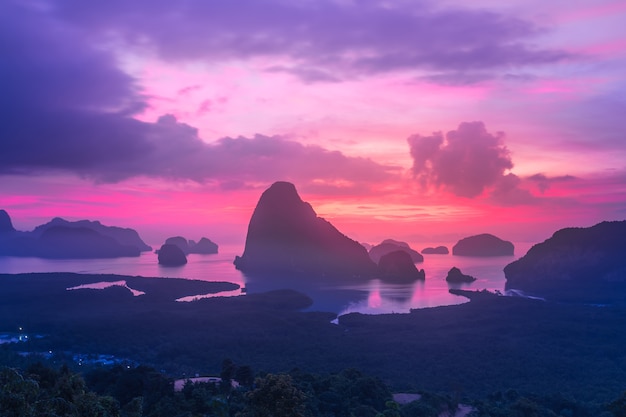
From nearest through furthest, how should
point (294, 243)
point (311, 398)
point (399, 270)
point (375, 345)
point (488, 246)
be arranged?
point (311, 398) → point (375, 345) → point (399, 270) → point (294, 243) → point (488, 246)

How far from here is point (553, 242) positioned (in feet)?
292

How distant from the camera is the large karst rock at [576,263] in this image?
265 feet

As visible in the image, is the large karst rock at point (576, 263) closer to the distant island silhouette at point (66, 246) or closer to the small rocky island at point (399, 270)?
the small rocky island at point (399, 270)

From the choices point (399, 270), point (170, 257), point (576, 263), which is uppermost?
point (576, 263)

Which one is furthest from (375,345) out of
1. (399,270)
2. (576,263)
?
(399,270)

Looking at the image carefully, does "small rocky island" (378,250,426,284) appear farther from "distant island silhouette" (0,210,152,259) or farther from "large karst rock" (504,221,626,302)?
"distant island silhouette" (0,210,152,259)

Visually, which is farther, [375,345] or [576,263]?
[576,263]

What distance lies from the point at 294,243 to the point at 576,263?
210 feet

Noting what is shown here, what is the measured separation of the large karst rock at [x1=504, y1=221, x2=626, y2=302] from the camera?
8088 cm

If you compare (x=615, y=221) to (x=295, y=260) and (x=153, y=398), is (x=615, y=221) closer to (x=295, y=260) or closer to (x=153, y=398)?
(x=295, y=260)

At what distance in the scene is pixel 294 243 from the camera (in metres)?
128

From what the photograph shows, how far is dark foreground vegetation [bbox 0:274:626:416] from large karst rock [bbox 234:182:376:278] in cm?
5878

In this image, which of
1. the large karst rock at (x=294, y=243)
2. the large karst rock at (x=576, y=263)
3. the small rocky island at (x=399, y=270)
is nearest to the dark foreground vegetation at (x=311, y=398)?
the large karst rock at (x=576, y=263)

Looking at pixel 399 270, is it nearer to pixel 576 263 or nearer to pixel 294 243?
pixel 294 243
